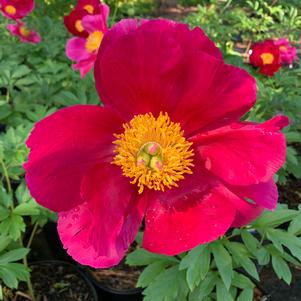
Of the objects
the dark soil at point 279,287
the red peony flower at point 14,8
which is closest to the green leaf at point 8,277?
the dark soil at point 279,287

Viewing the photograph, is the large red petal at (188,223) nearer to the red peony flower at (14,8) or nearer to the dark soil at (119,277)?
the dark soil at (119,277)

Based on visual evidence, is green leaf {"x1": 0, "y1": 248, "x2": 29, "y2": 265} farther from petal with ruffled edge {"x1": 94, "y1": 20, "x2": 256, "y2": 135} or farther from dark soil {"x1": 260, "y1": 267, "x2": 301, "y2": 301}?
dark soil {"x1": 260, "y1": 267, "x2": 301, "y2": 301}

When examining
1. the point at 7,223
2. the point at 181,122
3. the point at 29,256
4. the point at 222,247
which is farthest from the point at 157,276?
the point at 29,256

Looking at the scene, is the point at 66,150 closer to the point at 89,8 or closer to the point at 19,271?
the point at 19,271

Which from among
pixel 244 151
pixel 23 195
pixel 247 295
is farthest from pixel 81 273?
pixel 244 151

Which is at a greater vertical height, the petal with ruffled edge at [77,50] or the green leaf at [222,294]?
the petal with ruffled edge at [77,50]

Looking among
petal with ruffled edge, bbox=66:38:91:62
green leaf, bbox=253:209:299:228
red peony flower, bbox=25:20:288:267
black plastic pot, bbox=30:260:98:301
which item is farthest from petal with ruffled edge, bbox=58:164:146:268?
petal with ruffled edge, bbox=66:38:91:62
